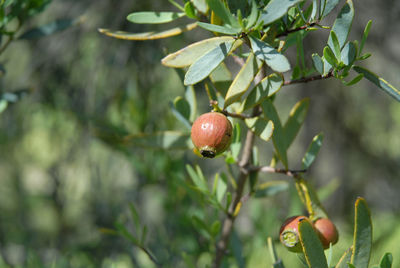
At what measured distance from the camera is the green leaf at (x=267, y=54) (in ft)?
1.35

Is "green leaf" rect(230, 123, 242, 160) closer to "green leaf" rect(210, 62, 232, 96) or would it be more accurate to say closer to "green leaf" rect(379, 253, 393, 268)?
"green leaf" rect(210, 62, 232, 96)

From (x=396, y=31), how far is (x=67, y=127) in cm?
122

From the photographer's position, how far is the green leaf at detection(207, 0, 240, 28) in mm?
401

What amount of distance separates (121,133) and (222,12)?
416 mm

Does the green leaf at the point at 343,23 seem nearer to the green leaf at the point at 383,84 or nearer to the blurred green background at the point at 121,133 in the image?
the green leaf at the point at 383,84

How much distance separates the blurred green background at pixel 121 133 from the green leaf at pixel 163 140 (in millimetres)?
65

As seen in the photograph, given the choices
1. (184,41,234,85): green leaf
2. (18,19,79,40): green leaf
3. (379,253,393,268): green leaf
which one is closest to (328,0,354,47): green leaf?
(184,41,234,85): green leaf

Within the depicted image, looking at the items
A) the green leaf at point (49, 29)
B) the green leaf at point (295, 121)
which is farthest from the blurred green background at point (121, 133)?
the green leaf at point (295, 121)

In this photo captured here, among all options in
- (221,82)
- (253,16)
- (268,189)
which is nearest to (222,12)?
(253,16)

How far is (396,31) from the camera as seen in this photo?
1.55 m

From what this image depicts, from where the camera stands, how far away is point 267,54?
0.42 m

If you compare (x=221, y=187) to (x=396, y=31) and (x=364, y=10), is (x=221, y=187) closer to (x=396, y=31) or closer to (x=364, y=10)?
(x=364, y=10)

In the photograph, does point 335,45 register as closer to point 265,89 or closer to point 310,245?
point 265,89

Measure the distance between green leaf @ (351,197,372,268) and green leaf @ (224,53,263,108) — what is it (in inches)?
6.0
